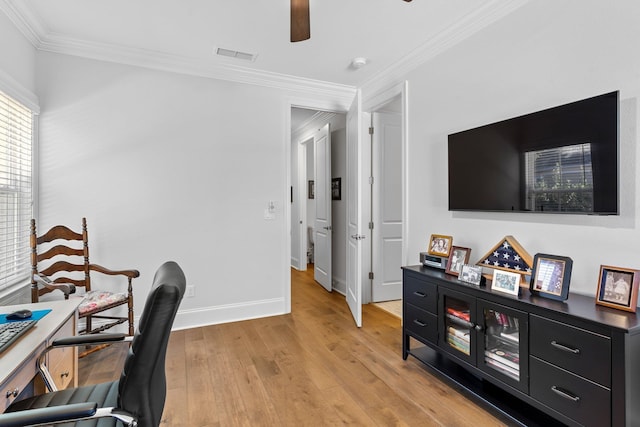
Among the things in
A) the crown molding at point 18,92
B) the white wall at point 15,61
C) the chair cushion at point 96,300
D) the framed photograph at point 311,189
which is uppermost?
the white wall at point 15,61

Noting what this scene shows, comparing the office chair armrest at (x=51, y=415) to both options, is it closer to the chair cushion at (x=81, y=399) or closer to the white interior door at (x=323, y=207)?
the chair cushion at (x=81, y=399)

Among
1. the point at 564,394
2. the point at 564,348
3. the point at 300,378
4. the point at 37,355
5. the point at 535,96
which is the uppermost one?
the point at 535,96

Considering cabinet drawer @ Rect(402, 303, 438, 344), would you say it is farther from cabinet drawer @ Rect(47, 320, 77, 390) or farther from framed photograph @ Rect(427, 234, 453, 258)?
cabinet drawer @ Rect(47, 320, 77, 390)

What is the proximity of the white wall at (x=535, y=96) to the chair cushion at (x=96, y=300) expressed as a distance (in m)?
2.56

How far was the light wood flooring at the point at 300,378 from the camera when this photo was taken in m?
1.91

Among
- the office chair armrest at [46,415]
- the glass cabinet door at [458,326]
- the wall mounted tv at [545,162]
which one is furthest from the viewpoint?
the glass cabinet door at [458,326]

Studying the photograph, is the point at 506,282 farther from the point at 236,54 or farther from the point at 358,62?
the point at 236,54

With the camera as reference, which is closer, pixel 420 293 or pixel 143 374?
pixel 143 374

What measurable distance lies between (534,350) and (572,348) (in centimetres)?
20

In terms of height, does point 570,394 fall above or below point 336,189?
below

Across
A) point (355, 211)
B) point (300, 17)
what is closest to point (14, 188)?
point (300, 17)

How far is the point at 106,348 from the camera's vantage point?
2.80 meters

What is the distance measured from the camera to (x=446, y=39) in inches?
105

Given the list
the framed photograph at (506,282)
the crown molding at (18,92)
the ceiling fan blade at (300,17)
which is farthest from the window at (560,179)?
the crown molding at (18,92)
